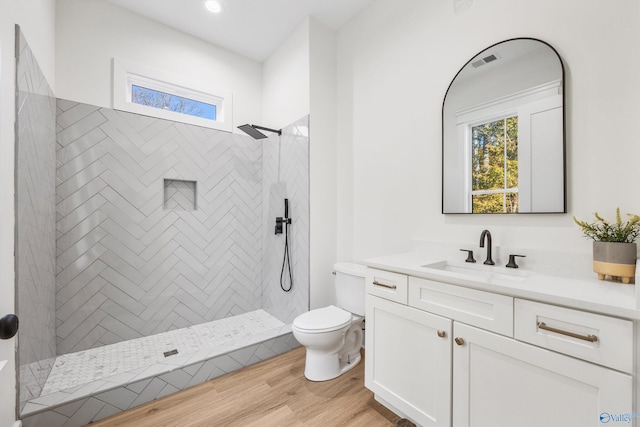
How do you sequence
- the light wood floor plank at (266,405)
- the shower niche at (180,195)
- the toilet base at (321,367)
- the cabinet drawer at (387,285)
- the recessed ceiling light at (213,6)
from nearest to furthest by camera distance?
1. the cabinet drawer at (387,285)
2. the light wood floor plank at (266,405)
3. the toilet base at (321,367)
4. the recessed ceiling light at (213,6)
5. the shower niche at (180,195)

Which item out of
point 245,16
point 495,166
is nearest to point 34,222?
point 245,16

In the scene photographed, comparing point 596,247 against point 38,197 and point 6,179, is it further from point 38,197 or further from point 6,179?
point 38,197

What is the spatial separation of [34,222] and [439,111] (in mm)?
2683

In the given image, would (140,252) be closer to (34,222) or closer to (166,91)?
(34,222)

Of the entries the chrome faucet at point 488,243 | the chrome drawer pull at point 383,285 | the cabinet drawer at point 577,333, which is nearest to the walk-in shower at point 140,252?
the chrome drawer pull at point 383,285

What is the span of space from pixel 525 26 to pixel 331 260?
216 cm

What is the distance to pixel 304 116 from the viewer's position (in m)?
2.60

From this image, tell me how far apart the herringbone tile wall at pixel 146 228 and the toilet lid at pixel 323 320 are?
1258 mm

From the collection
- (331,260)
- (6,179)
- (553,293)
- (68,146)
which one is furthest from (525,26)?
(68,146)

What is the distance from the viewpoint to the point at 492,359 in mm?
1153

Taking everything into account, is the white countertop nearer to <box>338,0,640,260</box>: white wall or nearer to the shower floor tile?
<box>338,0,640,260</box>: white wall

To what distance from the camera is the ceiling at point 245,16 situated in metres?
2.38

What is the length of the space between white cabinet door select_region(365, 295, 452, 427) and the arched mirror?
2.53 ft

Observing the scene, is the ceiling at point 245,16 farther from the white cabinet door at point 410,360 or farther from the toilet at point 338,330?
the white cabinet door at point 410,360
